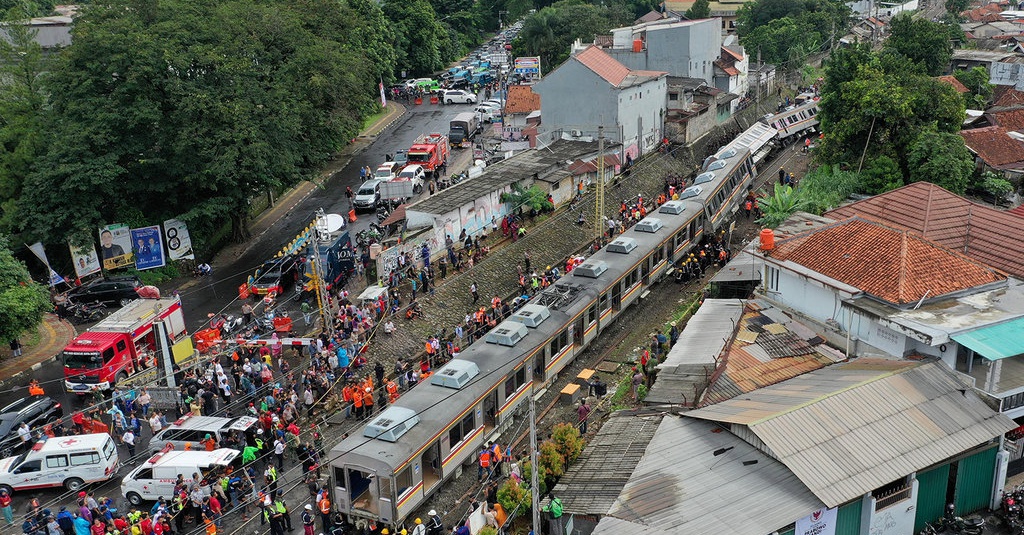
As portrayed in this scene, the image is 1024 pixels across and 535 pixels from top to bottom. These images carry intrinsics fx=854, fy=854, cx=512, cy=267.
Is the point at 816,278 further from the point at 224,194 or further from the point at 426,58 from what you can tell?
the point at 426,58

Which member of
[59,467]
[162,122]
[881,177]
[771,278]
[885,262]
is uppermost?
[162,122]

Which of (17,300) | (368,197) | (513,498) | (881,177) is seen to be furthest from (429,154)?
(513,498)

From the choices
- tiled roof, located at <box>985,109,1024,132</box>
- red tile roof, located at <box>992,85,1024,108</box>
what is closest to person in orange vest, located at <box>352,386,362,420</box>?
tiled roof, located at <box>985,109,1024,132</box>

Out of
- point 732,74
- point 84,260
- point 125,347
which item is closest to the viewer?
point 125,347

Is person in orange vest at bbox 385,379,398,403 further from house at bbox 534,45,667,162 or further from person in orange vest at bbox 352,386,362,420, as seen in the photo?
house at bbox 534,45,667,162

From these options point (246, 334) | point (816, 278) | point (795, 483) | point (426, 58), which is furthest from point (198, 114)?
point (426, 58)

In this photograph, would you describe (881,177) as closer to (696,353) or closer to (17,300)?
(696,353)
